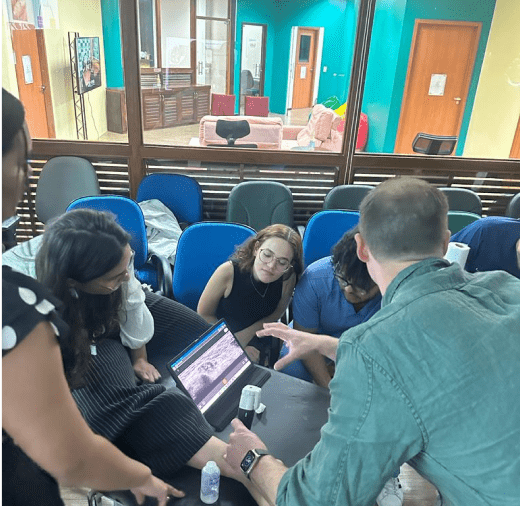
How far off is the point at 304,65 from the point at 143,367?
4275mm

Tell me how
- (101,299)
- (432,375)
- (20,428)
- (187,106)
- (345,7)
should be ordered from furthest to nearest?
(187,106) < (345,7) < (101,299) < (432,375) < (20,428)

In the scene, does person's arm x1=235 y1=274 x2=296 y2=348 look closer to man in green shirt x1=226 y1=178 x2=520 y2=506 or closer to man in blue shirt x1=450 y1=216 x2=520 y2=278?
man in blue shirt x1=450 y1=216 x2=520 y2=278

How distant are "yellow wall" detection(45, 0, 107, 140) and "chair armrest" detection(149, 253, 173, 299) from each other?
867 mm

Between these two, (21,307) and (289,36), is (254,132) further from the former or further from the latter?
(21,307)

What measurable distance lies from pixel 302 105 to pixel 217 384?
4.24 m

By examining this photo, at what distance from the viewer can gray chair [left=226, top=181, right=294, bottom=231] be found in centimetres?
322

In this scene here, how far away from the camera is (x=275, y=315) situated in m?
2.15

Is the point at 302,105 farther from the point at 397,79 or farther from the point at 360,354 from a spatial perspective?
the point at 360,354

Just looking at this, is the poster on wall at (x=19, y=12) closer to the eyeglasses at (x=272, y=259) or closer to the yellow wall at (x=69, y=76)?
the yellow wall at (x=69, y=76)

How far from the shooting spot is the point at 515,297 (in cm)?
86

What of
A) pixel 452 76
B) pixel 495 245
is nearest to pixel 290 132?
pixel 452 76

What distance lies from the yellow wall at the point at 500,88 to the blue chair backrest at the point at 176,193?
269cm

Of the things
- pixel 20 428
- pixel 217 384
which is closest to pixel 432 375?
pixel 20 428

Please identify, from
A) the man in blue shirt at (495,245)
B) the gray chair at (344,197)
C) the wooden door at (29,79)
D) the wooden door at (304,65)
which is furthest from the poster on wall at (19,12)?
the wooden door at (304,65)
